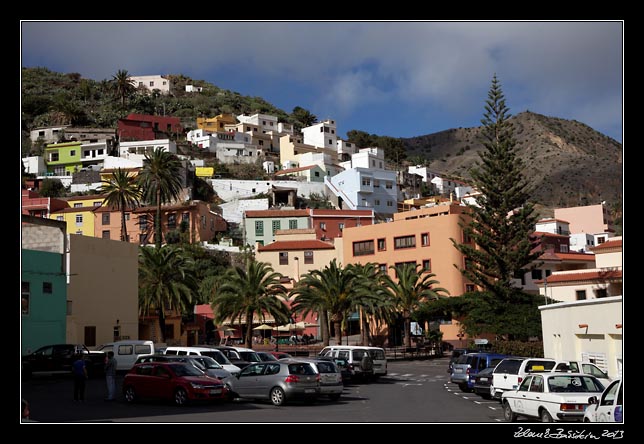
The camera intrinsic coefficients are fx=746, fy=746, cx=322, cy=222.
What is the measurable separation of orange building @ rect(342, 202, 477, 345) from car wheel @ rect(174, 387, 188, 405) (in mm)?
40274

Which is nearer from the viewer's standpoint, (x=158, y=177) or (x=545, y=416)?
(x=545, y=416)

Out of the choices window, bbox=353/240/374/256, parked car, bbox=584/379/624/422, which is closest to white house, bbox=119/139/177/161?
window, bbox=353/240/374/256

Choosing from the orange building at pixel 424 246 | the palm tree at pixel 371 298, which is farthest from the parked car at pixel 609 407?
the orange building at pixel 424 246

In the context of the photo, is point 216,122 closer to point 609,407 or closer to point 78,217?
point 78,217

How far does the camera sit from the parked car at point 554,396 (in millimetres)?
16078

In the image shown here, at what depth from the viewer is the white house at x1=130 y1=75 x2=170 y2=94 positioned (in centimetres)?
17162

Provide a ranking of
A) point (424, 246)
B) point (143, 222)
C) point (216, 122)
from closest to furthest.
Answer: point (424, 246) → point (143, 222) → point (216, 122)

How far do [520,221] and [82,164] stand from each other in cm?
7393

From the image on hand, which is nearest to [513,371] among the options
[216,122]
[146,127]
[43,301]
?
[43,301]

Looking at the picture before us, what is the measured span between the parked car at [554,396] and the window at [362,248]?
164 feet

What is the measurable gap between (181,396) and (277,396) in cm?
283

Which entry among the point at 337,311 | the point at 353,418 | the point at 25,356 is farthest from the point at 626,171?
the point at 337,311

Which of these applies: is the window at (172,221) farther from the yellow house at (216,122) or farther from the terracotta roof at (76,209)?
the yellow house at (216,122)

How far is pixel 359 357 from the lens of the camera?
3303 cm
